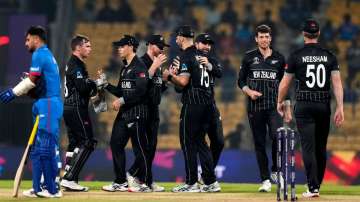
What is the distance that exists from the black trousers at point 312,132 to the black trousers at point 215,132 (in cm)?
151

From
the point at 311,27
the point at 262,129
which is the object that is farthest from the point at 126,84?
the point at 311,27

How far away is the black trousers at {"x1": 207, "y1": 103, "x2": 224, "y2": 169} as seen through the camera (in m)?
12.0

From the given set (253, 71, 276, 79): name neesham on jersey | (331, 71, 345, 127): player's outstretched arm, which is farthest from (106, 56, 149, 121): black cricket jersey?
(331, 71, 345, 127): player's outstretched arm

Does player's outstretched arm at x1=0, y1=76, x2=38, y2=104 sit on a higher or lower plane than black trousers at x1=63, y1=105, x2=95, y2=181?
higher

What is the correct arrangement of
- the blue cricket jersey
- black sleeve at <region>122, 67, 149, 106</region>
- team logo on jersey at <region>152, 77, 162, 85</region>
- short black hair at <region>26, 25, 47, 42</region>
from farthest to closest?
team logo on jersey at <region>152, 77, 162, 85</region>, black sleeve at <region>122, 67, 149, 106</region>, short black hair at <region>26, 25, 47, 42</region>, the blue cricket jersey

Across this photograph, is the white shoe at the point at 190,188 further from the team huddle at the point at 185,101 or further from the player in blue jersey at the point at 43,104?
the player in blue jersey at the point at 43,104

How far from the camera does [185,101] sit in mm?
11656

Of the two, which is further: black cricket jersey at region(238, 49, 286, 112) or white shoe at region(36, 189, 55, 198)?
black cricket jersey at region(238, 49, 286, 112)

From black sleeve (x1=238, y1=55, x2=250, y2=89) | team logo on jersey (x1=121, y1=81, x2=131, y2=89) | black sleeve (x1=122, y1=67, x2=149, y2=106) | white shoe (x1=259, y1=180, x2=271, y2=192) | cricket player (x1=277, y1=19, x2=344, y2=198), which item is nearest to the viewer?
cricket player (x1=277, y1=19, x2=344, y2=198)

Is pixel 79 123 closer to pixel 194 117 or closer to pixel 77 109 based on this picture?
pixel 77 109

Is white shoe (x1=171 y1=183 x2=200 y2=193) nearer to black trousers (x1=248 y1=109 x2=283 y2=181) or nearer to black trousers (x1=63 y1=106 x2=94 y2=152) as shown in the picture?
black trousers (x1=248 y1=109 x2=283 y2=181)

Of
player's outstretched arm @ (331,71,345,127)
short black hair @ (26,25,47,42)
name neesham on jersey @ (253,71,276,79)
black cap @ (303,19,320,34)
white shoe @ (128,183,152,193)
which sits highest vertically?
black cap @ (303,19,320,34)

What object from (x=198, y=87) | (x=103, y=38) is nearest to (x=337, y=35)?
(x=103, y=38)

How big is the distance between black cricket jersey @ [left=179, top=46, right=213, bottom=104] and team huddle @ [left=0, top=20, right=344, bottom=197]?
13 mm
